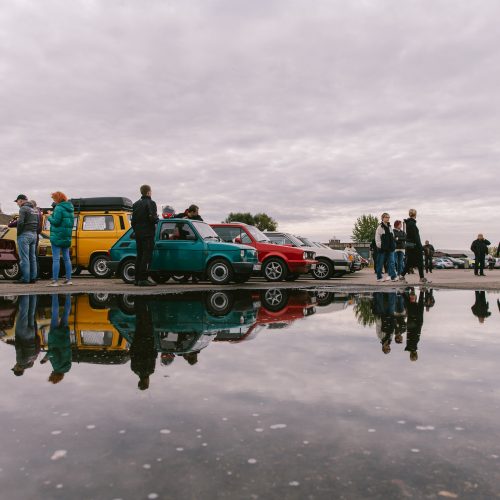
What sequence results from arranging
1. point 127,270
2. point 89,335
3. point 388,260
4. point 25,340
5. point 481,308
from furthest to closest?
1. point 388,260
2. point 127,270
3. point 481,308
4. point 89,335
5. point 25,340

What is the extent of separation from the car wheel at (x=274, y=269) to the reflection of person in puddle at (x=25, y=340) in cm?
828

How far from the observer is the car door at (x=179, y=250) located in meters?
13.4

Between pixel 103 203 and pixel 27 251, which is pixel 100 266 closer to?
pixel 103 203

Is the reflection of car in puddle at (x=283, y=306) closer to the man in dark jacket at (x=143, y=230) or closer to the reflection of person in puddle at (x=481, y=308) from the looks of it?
the reflection of person in puddle at (x=481, y=308)

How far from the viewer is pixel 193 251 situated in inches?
529

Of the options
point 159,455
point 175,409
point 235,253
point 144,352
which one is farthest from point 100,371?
point 235,253

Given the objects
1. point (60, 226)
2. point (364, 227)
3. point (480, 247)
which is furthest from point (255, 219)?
point (60, 226)

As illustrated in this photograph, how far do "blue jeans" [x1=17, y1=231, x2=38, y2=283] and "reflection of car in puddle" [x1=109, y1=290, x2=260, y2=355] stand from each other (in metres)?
5.23

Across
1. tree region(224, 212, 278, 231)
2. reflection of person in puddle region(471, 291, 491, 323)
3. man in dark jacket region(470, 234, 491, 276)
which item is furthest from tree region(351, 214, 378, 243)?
reflection of person in puddle region(471, 291, 491, 323)

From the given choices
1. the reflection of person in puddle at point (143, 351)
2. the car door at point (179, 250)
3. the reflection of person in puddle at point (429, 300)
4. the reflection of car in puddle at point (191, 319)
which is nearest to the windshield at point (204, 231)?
the car door at point (179, 250)

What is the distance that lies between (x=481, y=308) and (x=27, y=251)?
10.5 metres

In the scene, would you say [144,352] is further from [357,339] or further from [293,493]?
[293,493]

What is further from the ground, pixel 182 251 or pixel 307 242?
pixel 307 242

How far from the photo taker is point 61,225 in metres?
12.3
